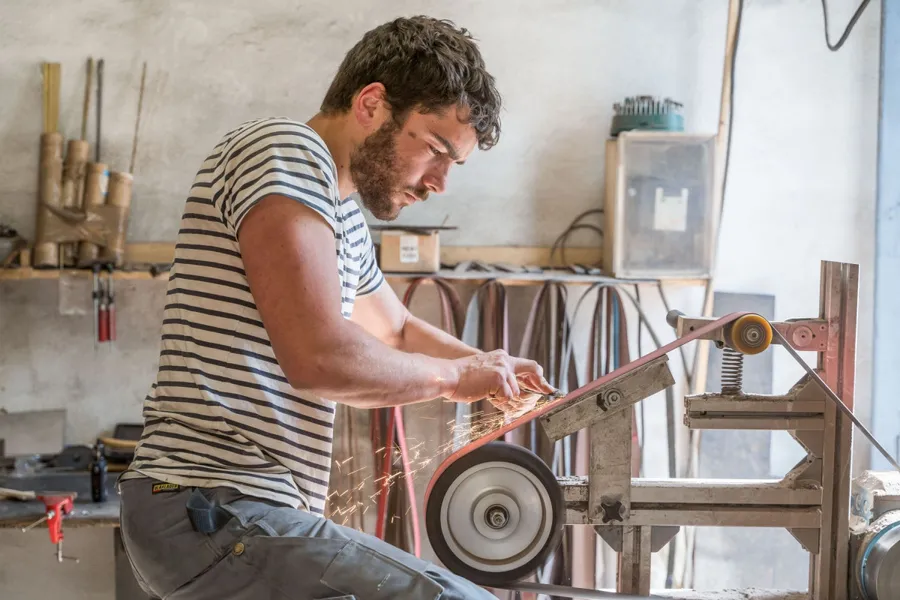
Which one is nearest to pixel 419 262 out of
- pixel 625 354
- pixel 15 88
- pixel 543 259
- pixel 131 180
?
pixel 543 259

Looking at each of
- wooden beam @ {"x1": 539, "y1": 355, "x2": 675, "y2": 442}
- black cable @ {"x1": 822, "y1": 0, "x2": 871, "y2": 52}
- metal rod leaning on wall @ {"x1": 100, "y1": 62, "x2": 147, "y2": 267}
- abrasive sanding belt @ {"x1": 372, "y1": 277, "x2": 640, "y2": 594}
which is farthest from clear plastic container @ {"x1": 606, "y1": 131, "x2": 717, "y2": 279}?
metal rod leaning on wall @ {"x1": 100, "y1": 62, "x2": 147, "y2": 267}

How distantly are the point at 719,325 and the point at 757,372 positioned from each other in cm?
182

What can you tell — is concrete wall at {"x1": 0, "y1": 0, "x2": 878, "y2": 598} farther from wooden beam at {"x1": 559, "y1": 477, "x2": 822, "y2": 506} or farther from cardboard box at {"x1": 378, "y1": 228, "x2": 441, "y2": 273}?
wooden beam at {"x1": 559, "y1": 477, "x2": 822, "y2": 506}

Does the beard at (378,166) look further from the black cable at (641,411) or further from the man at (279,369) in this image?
the black cable at (641,411)

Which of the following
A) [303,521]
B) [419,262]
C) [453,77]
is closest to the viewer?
[303,521]

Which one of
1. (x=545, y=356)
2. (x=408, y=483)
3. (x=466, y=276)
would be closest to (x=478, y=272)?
(x=466, y=276)

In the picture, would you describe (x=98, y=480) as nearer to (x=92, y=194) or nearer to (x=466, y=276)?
(x=92, y=194)

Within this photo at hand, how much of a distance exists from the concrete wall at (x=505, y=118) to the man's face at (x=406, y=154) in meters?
1.61

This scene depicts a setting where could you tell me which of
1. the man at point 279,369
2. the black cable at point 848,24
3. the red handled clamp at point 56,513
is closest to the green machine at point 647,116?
the black cable at point 848,24

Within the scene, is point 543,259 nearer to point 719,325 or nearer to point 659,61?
point 659,61

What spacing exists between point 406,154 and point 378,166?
63 millimetres

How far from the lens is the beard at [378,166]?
5.82 feet

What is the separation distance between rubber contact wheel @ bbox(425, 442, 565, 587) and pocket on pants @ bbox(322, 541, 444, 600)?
1.05ft

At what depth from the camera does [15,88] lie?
3361 mm
